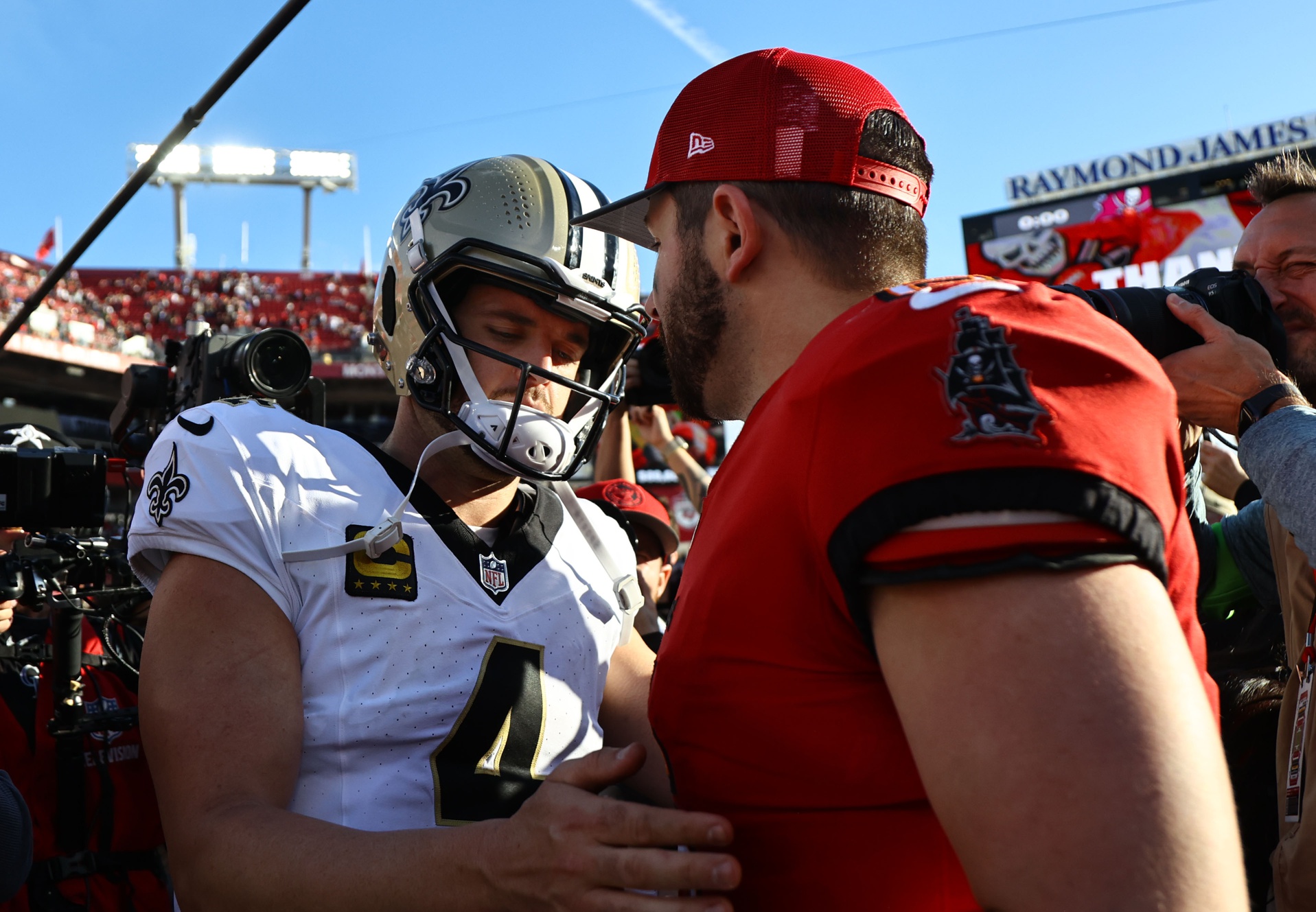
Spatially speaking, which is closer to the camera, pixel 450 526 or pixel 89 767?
pixel 450 526

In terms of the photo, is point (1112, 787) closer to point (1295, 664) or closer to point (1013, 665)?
point (1013, 665)

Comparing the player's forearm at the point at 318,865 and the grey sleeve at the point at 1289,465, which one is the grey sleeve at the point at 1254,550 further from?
the player's forearm at the point at 318,865

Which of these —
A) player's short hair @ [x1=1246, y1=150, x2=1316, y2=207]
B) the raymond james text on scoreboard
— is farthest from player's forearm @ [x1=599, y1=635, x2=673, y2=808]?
the raymond james text on scoreboard

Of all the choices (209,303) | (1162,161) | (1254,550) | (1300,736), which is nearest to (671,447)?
(1254,550)

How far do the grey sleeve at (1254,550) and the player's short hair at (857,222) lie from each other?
1.79m

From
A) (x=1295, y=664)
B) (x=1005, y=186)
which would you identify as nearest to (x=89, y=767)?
(x=1295, y=664)

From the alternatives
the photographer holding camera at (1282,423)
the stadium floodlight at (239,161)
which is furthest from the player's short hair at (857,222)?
the stadium floodlight at (239,161)

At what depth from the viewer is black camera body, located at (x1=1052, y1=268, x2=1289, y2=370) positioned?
5.35 feet

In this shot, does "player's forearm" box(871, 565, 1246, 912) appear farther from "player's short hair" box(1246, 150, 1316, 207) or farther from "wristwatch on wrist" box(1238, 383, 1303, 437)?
"player's short hair" box(1246, 150, 1316, 207)

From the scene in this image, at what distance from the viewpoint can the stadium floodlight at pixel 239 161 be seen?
36500 mm

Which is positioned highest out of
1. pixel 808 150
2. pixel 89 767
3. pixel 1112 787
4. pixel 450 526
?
pixel 808 150

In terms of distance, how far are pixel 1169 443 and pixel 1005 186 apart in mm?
25026

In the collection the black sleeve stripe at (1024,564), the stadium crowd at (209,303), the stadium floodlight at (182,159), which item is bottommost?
the black sleeve stripe at (1024,564)

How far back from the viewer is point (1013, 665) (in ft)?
2.44
